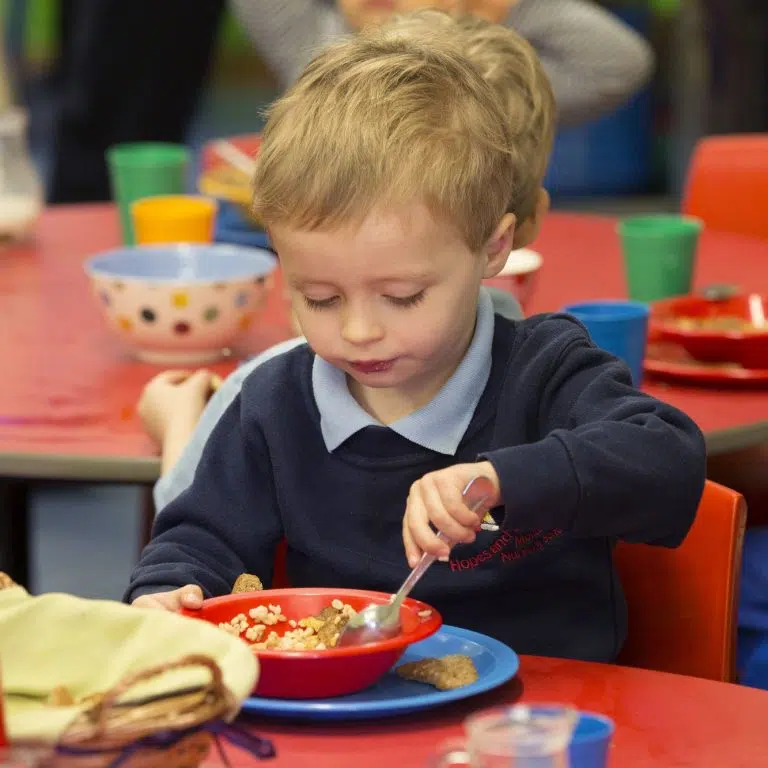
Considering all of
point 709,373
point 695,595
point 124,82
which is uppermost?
point 124,82

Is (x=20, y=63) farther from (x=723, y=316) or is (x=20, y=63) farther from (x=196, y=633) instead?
(x=196, y=633)

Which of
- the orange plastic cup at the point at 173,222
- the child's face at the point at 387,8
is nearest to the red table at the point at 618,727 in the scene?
the orange plastic cup at the point at 173,222

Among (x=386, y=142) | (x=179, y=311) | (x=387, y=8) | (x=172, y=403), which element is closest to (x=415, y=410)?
(x=386, y=142)

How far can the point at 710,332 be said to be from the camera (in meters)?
1.79

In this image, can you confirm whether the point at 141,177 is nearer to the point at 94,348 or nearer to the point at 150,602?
the point at 94,348

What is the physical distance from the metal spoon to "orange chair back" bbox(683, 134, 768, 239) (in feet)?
6.00

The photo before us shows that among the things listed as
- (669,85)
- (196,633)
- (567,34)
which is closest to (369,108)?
(196,633)

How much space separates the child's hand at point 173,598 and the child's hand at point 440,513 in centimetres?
18

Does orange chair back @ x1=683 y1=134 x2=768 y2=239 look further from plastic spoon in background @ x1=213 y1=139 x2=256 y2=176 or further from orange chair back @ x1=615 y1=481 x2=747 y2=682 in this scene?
orange chair back @ x1=615 y1=481 x2=747 y2=682

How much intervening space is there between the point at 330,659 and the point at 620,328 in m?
0.75

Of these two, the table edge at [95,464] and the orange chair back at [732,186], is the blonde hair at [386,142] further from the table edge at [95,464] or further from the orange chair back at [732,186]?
the orange chair back at [732,186]

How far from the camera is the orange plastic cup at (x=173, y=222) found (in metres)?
2.17

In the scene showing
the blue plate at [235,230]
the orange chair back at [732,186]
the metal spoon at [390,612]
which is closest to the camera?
the metal spoon at [390,612]

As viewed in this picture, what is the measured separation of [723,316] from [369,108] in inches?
33.9
